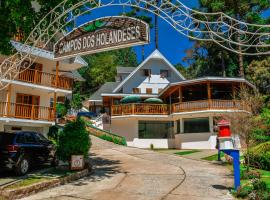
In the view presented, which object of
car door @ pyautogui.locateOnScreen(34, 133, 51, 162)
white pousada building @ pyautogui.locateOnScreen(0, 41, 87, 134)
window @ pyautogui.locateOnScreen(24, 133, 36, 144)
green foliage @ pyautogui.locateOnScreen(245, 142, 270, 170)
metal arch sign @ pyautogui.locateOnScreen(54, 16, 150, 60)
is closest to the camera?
metal arch sign @ pyautogui.locateOnScreen(54, 16, 150, 60)

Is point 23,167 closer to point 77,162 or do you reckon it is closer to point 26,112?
point 77,162

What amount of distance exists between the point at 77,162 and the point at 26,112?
41.1 ft

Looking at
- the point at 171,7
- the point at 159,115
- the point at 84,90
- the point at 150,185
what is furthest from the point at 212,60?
the point at 171,7

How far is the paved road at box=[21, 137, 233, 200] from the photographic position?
10.3 meters

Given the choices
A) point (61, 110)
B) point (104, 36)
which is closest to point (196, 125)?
point (61, 110)

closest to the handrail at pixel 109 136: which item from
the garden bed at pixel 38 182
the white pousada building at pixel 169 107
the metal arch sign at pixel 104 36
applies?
the white pousada building at pixel 169 107

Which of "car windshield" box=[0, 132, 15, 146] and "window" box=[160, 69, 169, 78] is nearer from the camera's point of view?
"car windshield" box=[0, 132, 15, 146]

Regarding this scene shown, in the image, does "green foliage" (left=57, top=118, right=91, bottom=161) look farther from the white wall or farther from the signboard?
the white wall

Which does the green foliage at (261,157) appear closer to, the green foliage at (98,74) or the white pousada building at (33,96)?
the white pousada building at (33,96)

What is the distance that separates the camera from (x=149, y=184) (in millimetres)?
12242

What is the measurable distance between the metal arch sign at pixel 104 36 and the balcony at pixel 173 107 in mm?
24095

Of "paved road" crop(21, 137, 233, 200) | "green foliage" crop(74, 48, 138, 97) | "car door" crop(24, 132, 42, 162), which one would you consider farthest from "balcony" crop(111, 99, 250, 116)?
"green foliage" crop(74, 48, 138, 97)

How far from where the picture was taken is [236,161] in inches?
431

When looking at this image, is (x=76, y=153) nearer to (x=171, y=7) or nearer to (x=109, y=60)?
(x=171, y=7)
